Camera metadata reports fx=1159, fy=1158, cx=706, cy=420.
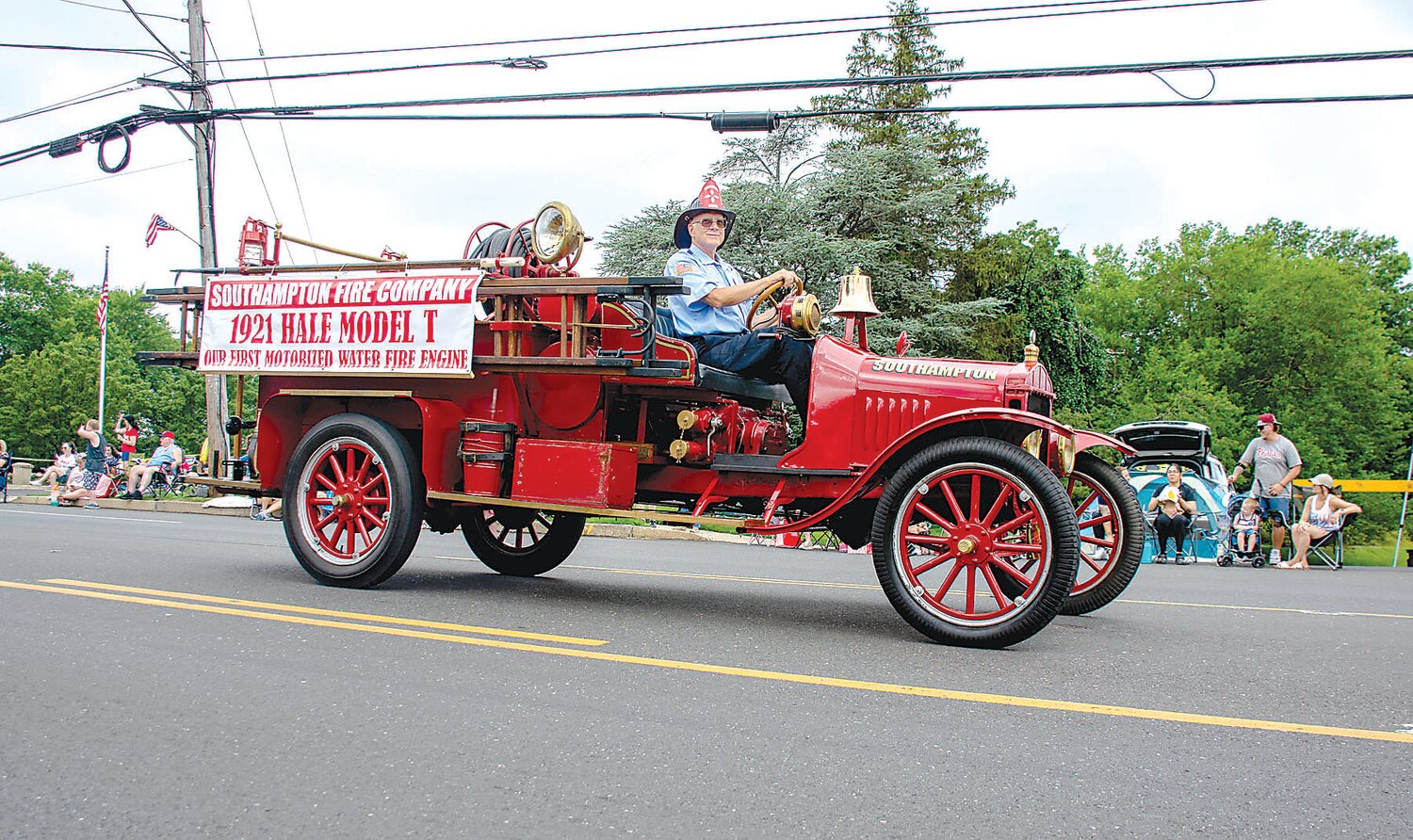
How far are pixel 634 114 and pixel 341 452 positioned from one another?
6969 millimetres

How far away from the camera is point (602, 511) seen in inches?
260

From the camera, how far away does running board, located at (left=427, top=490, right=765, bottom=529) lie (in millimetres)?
6254

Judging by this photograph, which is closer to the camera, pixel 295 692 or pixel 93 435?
pixel 295 692

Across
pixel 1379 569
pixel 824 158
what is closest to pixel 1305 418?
pixel 824 158

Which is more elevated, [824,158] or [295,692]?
[824,158]

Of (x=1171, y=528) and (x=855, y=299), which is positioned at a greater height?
(x=855, y=299)

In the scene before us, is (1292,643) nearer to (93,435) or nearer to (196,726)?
(196,726)

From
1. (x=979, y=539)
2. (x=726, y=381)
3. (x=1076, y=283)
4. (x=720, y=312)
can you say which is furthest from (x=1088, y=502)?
(x=1076, y=283)

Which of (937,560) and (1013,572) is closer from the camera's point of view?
(1013,572)

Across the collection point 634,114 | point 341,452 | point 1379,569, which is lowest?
point 1379,569

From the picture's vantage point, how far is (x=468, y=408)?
7.29 meters

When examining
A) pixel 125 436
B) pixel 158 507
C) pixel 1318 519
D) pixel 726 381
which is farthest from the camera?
pixel 125 436

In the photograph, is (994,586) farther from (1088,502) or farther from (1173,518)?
(1173,518)

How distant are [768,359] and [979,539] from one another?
170cm
